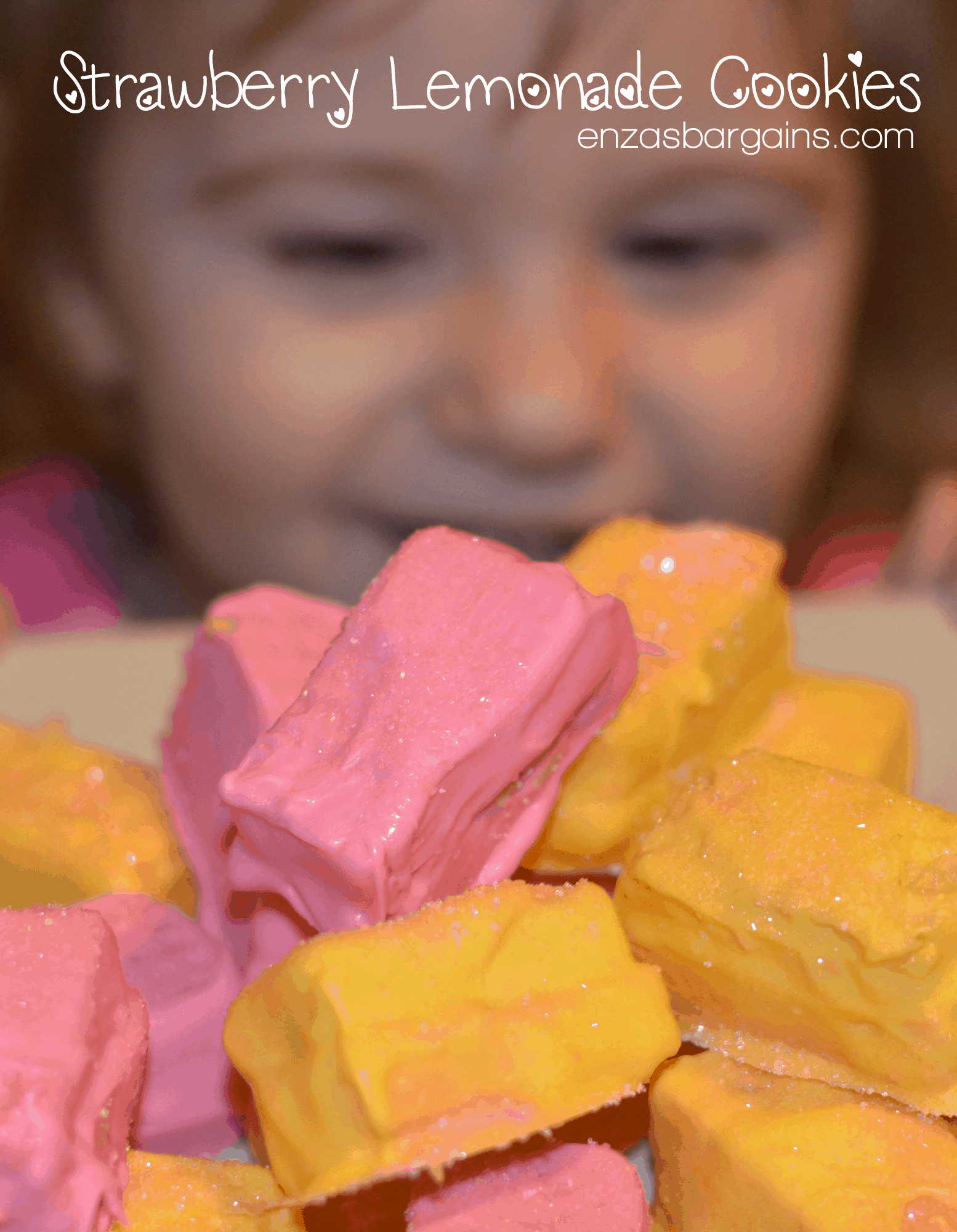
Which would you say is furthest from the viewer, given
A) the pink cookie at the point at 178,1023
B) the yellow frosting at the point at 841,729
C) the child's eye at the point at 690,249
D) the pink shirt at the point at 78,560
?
the pink shirt at the point at 78,560

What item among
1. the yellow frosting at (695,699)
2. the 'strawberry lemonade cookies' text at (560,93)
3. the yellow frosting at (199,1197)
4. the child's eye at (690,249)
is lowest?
the yellow frosting at (199,1197)

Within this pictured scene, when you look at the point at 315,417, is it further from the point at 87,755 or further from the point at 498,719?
the point at 498,719

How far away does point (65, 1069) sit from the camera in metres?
0.45

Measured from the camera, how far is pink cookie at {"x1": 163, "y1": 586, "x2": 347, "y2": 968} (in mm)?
611

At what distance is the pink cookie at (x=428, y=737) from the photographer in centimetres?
50

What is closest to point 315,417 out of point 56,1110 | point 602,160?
point 602,160

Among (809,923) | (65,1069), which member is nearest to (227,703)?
(65,1069)

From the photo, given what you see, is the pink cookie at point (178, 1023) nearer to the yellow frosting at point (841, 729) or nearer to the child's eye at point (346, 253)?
the yellow frosting at point (841, 729)

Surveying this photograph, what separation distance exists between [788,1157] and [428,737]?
240 millimetres

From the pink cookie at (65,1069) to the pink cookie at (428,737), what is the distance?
8 cm

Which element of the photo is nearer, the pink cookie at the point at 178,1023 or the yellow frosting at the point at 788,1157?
the yellow frosting at the point at 788,1157

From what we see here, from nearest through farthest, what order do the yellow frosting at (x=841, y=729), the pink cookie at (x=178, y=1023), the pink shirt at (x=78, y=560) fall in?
the pink cookie at (x=178, y=1023)
the yellow frosting at (x=841, y=729)
the pink shirt at (x=78, y=560)

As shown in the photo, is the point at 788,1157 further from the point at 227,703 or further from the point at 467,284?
the point at 467,284

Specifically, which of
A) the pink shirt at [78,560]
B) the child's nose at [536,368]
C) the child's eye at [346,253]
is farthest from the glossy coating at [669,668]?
the pink shirt at [78,560]
